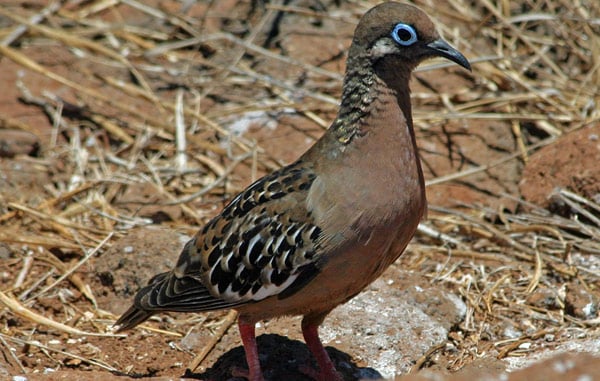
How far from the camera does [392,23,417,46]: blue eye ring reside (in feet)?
15.5

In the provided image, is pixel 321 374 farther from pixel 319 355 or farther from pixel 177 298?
pixel 177 298

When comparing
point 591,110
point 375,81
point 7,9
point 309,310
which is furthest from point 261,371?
point 7,9

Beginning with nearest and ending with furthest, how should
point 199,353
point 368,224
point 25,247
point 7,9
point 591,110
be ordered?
1. point 368,224
2. point 199,353
3. point 25,247
4. point 591,110
5. point 7,9

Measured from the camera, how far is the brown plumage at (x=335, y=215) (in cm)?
453

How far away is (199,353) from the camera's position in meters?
5.53

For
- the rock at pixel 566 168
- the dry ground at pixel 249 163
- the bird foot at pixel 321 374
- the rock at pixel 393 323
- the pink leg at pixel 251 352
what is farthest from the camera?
the rock at pixel 566 168

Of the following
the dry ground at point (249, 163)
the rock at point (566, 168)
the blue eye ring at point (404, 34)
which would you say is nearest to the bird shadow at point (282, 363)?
the dry ground at point (249, 163)

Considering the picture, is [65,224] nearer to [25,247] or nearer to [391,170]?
[25,247]

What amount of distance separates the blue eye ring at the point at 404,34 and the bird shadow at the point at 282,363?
1.79m

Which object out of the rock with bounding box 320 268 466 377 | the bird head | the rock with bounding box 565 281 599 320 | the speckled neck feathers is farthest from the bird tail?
the rock with bounding box 565 281 599 320

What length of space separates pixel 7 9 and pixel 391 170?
233 inches

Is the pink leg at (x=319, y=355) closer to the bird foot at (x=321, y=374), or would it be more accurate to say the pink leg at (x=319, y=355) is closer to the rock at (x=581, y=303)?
the bird foot at (x=321, y=374)

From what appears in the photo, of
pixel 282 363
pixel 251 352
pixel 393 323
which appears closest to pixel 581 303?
pixel 393 323

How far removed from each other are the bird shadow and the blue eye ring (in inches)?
70.6
